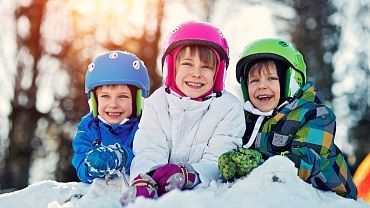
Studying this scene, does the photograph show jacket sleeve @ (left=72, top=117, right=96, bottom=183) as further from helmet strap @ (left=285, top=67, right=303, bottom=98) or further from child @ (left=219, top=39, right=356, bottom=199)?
helmet strap @ (left=285, top=67, right=303, bottom=98)

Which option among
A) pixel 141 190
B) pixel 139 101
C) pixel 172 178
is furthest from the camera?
pixel 139 101

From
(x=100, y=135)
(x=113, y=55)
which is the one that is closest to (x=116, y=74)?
(x=113, y=55)

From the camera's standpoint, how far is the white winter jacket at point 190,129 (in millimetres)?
4461

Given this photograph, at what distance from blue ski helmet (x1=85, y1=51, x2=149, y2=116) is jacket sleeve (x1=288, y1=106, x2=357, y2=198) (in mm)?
1414

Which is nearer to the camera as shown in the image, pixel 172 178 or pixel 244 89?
pixel 172 178

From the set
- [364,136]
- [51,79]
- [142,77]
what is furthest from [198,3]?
[142,77]

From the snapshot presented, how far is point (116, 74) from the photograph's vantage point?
211 inches

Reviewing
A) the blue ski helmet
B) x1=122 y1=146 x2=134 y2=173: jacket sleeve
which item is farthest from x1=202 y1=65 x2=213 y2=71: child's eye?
the blue ski helmet

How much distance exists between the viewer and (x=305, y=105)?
476 centimetres

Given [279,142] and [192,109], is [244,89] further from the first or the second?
[192,109]

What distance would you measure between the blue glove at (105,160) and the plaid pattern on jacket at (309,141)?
930 mm

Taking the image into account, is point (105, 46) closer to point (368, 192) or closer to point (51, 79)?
point (51, 79)

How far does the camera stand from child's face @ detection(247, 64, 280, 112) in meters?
4.92

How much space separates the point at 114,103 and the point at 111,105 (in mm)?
39
